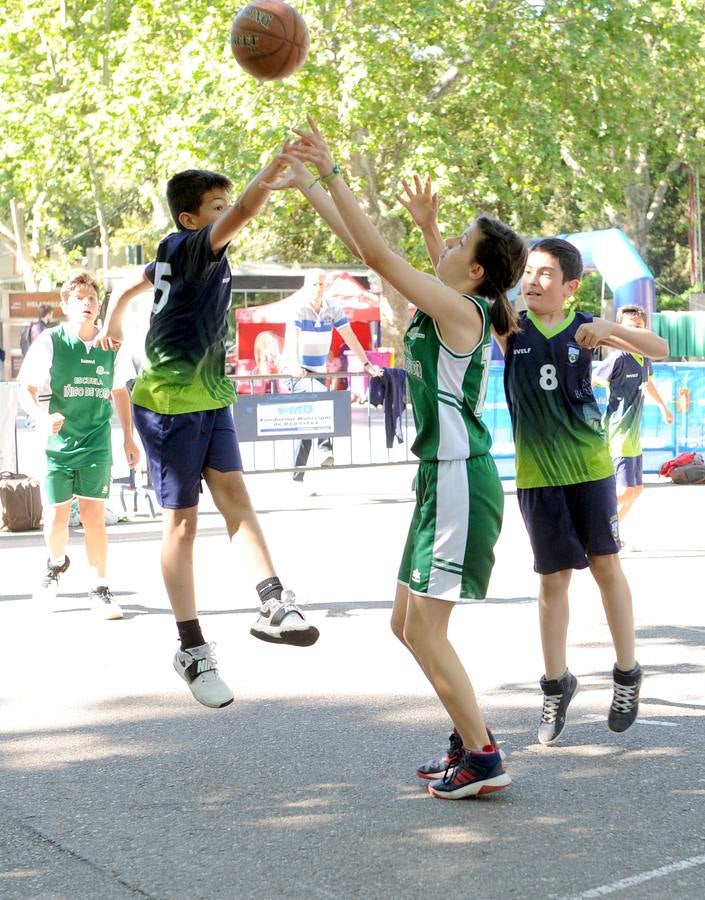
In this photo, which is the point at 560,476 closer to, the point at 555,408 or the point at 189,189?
the point at 555,408

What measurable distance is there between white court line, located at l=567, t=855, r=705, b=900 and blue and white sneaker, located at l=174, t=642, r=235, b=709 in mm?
1775

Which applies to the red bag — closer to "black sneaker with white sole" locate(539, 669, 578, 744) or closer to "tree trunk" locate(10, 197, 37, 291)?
"black sneaker with white sole" locate(539, 669, 578, 744)

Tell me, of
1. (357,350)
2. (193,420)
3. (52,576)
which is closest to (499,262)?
(193,420)

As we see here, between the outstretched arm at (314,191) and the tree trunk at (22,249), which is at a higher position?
the tree trunk at (22,249)

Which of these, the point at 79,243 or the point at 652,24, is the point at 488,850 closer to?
the point at 652,24

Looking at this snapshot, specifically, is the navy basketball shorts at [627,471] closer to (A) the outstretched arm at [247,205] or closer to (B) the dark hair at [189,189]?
(B) the dark hair at [189,189]

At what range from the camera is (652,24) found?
30266 mm

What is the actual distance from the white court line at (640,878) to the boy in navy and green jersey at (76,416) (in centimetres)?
523

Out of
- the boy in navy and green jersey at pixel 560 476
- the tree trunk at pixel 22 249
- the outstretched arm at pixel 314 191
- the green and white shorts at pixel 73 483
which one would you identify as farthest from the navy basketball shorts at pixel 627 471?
the tree trunk at pixel 22 249

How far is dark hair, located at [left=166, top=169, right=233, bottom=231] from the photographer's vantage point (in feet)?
17.4

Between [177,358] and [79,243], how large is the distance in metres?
69.4

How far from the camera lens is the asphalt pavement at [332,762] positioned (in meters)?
4.04

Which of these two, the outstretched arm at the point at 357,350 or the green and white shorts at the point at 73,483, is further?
the outstretched arm at the point at 357,350

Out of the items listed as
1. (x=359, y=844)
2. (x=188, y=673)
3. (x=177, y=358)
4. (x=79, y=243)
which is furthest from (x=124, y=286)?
(x=79, y=243)
